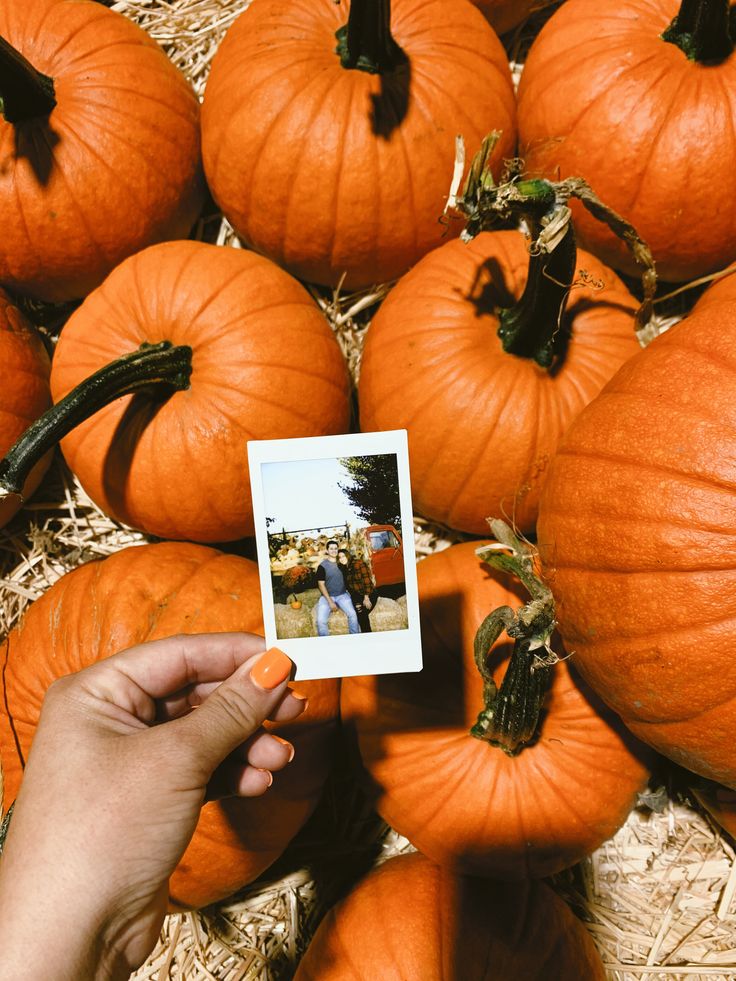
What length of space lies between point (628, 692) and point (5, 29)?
2.02m

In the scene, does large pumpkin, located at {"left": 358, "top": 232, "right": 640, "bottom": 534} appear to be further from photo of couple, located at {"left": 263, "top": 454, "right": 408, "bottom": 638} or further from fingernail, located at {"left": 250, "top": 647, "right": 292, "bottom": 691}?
fingernail, located at {"left": 250, "top": 647, "right": 292, "bottom": 691}

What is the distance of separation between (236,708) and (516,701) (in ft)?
1.76

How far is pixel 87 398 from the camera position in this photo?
4.68 ft

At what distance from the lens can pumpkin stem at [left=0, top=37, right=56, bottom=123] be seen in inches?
58.1

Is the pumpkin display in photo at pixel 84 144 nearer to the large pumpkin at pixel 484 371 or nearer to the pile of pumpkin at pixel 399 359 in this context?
the pile of pumpkin at pixel 399 359

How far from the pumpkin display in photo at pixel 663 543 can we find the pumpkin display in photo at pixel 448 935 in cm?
53

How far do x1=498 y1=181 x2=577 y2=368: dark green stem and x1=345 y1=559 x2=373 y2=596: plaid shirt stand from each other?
596 millimetres

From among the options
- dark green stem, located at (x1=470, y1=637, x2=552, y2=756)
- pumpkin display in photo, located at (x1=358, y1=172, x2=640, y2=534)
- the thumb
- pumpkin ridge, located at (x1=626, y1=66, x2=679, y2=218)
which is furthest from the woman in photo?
pumpkin ridge, located at (x1=626, y1=66, x2=679, y2=218)

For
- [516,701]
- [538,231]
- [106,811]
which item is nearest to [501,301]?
[538,231]

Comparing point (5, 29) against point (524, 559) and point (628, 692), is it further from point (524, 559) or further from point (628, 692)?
point (628, 692)

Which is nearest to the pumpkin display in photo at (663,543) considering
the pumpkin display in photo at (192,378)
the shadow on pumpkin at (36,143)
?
the pumpkin display in photo at (192,378)

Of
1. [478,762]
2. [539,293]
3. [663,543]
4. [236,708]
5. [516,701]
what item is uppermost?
[539,293]

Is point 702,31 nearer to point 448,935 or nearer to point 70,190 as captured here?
point 70,190

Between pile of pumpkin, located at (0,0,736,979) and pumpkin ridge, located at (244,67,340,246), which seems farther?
pumpkin ridge, located at (244,67,340,246)
